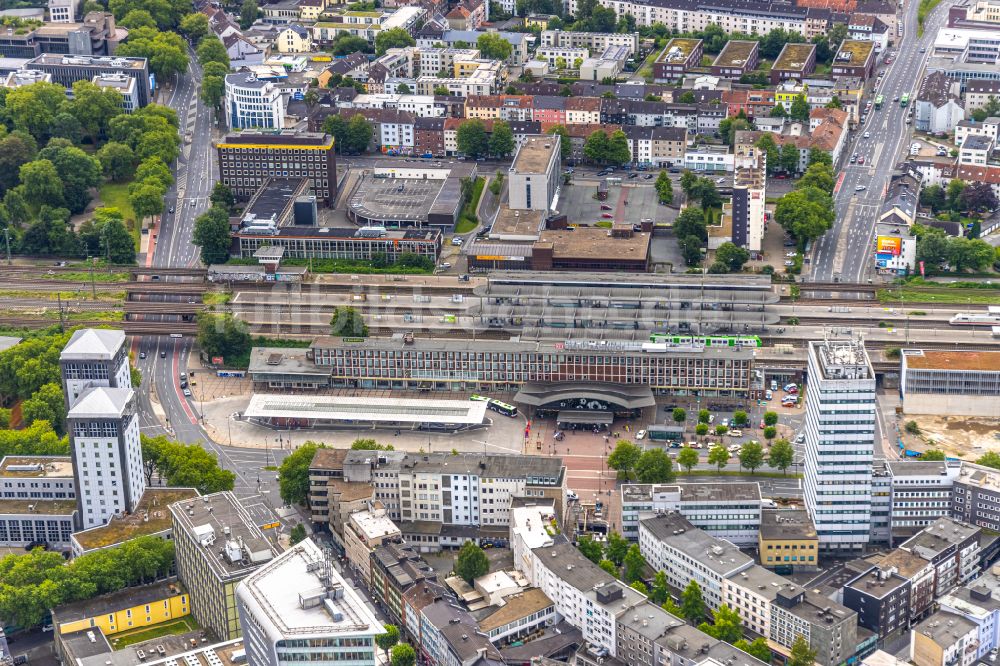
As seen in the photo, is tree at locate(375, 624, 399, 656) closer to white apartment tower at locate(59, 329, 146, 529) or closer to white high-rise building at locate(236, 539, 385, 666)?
white high-rise building at locate(236, 539, 385, 666)

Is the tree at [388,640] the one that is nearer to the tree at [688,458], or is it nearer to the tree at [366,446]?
the tree at [366,446]

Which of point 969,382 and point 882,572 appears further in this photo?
point 969,382

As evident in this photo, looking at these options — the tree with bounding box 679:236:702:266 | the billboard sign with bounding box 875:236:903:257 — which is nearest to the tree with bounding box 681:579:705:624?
the tree with bounding box 679:236:702:266

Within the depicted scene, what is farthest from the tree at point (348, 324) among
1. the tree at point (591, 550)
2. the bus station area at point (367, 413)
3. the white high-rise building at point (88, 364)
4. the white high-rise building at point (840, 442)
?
the white high-rise building at point (840, 442)

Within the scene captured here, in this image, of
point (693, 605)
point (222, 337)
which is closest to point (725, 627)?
point (693, 605)

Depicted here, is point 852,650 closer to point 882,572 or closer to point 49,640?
point 882,572

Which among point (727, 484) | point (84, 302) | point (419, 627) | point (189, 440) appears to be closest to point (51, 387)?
point (189, 440)

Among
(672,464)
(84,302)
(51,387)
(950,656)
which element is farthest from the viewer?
(84,302)
